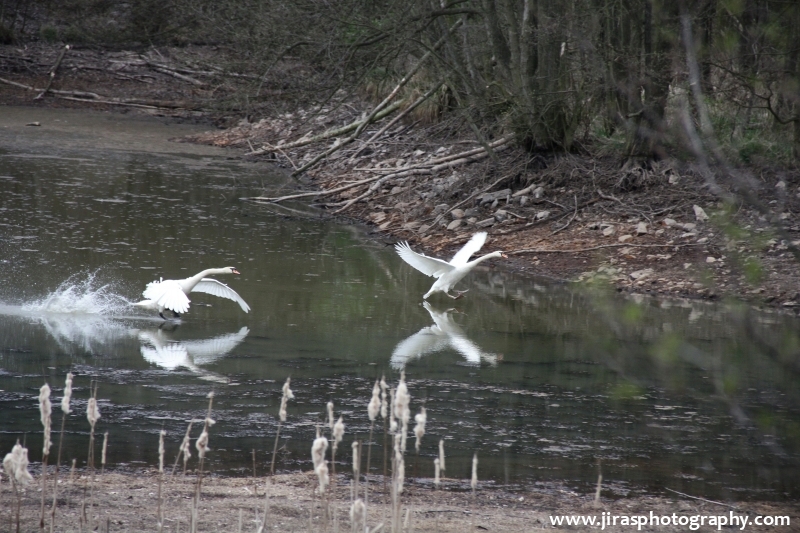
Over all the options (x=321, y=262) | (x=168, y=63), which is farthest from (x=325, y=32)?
(x=168, y=63)

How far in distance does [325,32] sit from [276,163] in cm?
767

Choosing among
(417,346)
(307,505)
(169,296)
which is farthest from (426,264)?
(307,505)

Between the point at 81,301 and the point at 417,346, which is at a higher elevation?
the point at 81,301

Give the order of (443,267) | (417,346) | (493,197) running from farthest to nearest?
(493,197) < (443,267) < (417,346)

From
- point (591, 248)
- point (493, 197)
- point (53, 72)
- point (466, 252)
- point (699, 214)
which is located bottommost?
point (466, 252)

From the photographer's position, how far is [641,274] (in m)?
12.4

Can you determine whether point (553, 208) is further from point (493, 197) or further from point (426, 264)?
point (426, 264)

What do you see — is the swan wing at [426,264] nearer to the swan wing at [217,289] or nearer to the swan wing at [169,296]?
the swan wing at [217,289]

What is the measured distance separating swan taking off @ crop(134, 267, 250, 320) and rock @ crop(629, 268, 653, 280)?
5209 millimetres

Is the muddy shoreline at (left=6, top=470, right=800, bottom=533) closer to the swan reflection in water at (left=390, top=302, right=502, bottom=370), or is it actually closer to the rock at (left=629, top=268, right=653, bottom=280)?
→ the swan reflection in water at (left=390, top=302, right=502, bottom=370)

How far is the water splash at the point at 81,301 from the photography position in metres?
9.72

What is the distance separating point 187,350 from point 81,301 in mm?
1984

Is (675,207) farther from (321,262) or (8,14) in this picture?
(8,14)

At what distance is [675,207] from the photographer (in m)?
14.0
